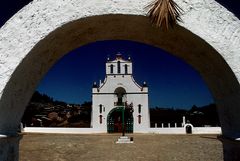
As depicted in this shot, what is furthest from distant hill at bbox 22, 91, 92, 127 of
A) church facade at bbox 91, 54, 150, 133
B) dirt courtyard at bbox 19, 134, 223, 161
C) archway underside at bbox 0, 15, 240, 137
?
archway underside at bbox 0, 15, 240, 137

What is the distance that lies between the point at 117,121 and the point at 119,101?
2.74 meters

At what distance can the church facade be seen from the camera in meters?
42.7

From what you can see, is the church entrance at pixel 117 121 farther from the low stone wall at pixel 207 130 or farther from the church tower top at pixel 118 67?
the low stone wall at pixel 207 130

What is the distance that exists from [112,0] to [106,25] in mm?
401

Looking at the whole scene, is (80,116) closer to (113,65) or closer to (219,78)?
(113,65)

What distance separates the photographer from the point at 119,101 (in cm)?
4438

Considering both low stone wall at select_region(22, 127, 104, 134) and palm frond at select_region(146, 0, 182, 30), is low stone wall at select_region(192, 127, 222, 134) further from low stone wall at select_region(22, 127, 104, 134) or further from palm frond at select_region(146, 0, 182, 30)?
palm frond at select_region(146, 0, 182, 30)

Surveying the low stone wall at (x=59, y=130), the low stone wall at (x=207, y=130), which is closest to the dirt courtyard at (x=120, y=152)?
the low stone wall at (x=207, y=130)

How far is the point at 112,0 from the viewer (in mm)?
3270

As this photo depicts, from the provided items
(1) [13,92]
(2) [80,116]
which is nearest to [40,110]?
(2) [80,116]

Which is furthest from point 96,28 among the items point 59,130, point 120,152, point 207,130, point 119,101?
point 119,101

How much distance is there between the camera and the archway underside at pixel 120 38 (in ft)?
11.0

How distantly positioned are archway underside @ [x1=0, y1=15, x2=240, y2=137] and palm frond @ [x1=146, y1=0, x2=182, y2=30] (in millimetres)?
111

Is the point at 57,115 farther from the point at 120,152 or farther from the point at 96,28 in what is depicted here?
the point at 96,28
